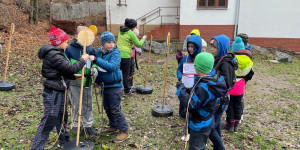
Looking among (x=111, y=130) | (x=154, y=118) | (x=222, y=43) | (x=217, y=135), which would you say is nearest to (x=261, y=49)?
(x=154, y=118)

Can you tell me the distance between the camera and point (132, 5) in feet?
49.1

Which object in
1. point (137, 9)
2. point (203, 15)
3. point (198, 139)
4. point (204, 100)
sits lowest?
point (198, 139)

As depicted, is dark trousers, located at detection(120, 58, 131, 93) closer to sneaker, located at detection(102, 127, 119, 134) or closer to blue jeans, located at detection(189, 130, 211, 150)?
sneaker, located at detection(102, 127, 119, 134)

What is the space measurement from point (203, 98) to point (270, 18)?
13544 millimetres

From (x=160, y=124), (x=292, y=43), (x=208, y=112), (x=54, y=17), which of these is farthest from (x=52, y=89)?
(x=54, y=17)

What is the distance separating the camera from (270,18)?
44.0ft

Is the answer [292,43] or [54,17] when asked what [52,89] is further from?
[54,17]

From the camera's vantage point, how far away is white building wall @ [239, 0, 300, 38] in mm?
13172

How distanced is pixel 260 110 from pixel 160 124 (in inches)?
116

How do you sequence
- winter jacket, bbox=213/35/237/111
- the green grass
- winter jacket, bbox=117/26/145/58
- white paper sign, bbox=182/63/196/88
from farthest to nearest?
winter jacket, bbox=117/26/145/58, the green grass, white paper sign, bbox=182/63/196/88, winter jacket, bbox=213/35/237/111

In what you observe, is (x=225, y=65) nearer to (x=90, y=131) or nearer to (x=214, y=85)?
(x=214, y=85)

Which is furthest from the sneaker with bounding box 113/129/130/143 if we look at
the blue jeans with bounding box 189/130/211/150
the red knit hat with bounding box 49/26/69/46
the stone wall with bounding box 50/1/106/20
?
the stone wall with bounding box 50/1/106/20

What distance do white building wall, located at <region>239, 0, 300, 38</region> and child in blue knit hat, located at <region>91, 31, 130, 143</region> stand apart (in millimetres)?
12474

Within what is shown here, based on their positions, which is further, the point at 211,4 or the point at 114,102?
the point at 211,4
